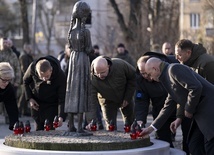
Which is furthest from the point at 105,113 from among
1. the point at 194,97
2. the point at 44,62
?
the point at 194,97

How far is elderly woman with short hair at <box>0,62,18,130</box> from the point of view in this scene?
41.5ft

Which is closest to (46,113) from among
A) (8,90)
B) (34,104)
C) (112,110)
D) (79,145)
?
(34,104)

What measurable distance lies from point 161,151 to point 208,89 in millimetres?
1264

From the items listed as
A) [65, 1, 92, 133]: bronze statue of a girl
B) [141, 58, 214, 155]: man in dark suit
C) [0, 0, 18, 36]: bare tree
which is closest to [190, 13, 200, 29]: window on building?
[0, 0, 18, 36]: bare tree

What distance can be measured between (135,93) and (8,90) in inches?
97.7

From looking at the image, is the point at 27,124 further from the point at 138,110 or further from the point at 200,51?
the point at 200,51

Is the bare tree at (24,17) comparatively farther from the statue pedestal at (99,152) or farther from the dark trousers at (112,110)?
the statue pedestal at (99,152)

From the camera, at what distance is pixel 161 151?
11820 mm

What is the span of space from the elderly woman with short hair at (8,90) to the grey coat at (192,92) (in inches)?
107

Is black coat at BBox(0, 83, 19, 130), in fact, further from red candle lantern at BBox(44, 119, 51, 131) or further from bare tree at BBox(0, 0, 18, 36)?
bare tree at BBox(0, 0, 18, 36)

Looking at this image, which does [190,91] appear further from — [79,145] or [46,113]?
[46,113]

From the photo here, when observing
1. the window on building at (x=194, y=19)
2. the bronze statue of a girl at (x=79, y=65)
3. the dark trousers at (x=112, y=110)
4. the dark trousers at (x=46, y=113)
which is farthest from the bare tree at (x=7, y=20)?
the bronze statue of a girl at (x=79, y=65)

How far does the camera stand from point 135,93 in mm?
14344

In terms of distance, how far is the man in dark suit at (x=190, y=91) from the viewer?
10.9 m
